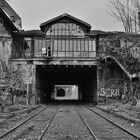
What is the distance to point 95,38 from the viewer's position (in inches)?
1247

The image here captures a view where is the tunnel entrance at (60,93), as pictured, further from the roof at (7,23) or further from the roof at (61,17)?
the roof at (7,23)

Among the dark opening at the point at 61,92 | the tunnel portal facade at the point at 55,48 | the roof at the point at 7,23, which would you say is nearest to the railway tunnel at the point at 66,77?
the tunnel portal facade at the point at 55,48

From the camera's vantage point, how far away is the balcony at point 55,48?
101 ft

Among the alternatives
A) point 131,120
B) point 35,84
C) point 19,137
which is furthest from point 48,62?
point 19,137

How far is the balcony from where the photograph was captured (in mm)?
30875

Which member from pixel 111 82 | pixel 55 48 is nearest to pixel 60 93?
pixel 55 48

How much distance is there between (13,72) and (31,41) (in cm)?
426

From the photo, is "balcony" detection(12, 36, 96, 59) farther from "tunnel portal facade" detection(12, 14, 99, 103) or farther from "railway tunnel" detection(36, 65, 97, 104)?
"railway tunnel" detection(36, 65, 97, 104)

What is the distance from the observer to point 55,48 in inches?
1226

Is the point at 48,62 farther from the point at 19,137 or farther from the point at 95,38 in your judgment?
the point at 19,137

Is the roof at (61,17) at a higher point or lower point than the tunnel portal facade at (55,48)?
higher

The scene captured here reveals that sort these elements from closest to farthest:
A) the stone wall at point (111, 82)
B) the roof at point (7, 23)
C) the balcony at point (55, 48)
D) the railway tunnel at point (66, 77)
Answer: the roof at point (7, 23) → the stone wall at point (111, 82) → the balcony at point (55, 48) → the railway tunnel at point (66, 77)

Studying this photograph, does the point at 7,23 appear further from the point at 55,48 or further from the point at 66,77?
the point at 66,77

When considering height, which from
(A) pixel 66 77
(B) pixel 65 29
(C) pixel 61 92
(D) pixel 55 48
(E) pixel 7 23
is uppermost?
(B) pixel 65 29
